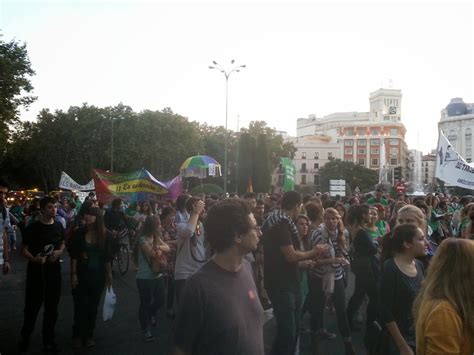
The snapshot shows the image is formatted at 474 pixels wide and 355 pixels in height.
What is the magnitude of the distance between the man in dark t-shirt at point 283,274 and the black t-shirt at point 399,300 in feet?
4.09

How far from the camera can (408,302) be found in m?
3.78

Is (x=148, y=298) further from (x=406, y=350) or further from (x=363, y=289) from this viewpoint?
(x=406, y=350)

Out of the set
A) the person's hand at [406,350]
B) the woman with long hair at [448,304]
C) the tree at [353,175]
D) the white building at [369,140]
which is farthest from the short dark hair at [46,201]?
the white building at [369,140]

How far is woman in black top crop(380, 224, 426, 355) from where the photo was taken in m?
3.75

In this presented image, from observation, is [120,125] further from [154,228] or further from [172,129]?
[154,228]

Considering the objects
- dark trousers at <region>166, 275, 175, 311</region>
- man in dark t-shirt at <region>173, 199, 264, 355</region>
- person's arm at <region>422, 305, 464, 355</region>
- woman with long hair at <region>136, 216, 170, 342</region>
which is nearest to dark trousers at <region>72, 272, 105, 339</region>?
woman with long hair at <region>136, 216, 170, 342</region>

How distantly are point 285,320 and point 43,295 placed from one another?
3.13 meters

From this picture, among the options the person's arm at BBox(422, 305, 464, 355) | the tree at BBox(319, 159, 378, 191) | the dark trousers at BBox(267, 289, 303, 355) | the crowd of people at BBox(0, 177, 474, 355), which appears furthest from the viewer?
the tree at BBox(319, 159, 378, 191)

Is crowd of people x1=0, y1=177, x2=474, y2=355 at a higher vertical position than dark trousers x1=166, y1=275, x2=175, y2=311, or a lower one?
higher

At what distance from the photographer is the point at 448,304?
2434 millimetres

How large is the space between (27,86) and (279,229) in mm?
23804

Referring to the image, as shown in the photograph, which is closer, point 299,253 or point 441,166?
point 299,253

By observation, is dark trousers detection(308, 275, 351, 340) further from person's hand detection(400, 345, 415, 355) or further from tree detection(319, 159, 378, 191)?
tree detection(319, 159, 378, 191)

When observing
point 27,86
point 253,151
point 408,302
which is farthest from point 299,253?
point 253,151
